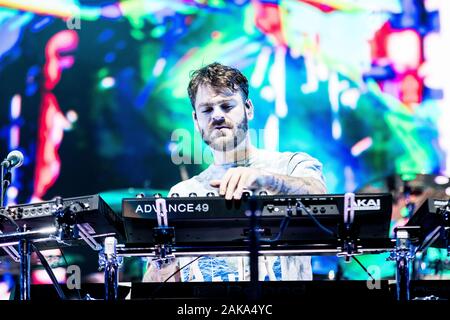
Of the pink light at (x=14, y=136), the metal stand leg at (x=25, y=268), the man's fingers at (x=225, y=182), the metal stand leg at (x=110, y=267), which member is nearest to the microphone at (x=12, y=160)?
the metal stand leg at (x=25, y=268)

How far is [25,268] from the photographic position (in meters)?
3.72

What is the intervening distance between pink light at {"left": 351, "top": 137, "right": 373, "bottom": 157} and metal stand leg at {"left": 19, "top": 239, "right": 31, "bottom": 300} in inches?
116

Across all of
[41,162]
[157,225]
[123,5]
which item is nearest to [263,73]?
[123,5]

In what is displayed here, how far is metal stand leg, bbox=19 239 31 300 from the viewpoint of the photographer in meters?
3.69

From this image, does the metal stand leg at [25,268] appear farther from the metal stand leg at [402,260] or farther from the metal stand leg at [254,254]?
the metal stand leg at [402,260]

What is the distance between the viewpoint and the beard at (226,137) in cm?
458

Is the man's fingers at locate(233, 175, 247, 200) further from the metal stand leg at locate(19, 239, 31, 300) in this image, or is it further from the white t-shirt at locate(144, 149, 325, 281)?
the metal stand leg at locate(19, 239, 31, 300)

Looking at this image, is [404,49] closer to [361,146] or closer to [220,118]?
[361,146]

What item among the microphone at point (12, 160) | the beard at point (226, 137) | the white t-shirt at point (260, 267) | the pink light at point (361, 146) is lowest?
the white t-shirt at point (260, 267)

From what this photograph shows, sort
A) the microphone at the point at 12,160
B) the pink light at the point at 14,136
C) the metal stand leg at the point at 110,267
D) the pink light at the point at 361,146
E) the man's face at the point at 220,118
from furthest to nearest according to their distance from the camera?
the pink light at the point at 14,136 → the pink light at the point at 361,146 → the man's face at the point at 220,118 → the microphone at the point at 12,160 → the metal stand leg at the point at 110,267

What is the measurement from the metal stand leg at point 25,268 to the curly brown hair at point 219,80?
1.42 metres

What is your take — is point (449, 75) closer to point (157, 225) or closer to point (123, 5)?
point (123, 5)

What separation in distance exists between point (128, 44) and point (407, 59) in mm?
2178

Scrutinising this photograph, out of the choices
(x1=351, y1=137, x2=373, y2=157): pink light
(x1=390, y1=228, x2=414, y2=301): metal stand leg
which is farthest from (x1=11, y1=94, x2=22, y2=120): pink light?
(x1=390, y1=228, x2=414, y2=301): metal stand leg
